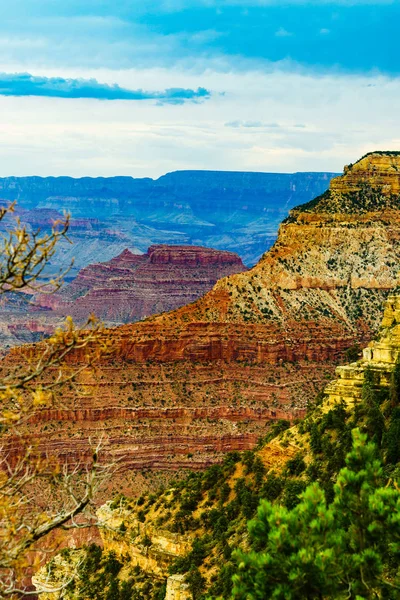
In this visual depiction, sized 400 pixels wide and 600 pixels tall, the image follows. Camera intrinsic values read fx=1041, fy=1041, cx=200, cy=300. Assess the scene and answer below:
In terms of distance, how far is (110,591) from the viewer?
1697 inches

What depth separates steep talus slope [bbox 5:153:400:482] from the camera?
9275cm

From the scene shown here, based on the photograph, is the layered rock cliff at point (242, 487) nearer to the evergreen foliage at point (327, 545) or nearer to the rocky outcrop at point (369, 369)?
the rocky outcrop at point (369, 369)

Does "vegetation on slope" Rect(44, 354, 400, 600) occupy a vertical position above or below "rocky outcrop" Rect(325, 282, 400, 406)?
below

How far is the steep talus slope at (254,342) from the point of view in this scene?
92.8m

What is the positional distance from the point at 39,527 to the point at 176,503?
86.9 feet

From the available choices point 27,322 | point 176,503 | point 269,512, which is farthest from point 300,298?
point 27,322

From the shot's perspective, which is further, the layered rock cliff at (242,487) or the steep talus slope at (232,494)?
the layered rock cliff at (242,487)

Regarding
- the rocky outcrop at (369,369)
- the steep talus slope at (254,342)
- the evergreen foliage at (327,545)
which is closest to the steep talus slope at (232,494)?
the rocky outcrop at (369,369)

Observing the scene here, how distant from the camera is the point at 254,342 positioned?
10188cm

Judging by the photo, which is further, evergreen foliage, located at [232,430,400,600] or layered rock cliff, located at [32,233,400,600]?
layered rock cliff, located at [32,233,400,600]

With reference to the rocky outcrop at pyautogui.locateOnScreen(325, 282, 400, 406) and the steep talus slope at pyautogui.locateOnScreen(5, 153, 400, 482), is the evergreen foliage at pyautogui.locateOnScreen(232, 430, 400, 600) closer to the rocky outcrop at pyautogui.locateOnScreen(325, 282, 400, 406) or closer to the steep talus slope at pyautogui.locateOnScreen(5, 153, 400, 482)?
the rocky outcrop at pyautogui.locateOnScreen(325, 282, 400, 406)

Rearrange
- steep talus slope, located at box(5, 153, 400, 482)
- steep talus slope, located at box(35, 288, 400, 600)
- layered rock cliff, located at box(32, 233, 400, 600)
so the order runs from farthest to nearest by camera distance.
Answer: steep talus slope, located at box(5, 153, 400, 482) < layered rock cliff, located at box(32, 233, 400, 600) < steep talus slope, located at box(35, 288, 400, 600)

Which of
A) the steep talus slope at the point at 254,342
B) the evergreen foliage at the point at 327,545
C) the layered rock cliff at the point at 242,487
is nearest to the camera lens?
the evergreen foliage at the point at 327,545

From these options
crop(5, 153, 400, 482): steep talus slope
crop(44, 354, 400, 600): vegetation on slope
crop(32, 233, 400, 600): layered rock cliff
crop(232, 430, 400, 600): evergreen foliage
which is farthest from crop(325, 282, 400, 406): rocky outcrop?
crop(5, 153, 400, 482): steep talus slope
